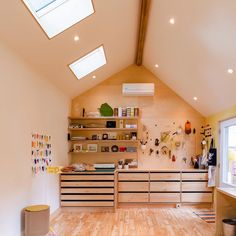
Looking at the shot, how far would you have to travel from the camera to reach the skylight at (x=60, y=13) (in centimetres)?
379

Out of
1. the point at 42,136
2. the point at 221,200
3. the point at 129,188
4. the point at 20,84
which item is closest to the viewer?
the point at 20,84

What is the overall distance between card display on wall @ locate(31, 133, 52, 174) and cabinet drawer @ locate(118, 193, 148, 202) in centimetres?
191

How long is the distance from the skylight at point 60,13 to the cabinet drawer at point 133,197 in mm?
3832

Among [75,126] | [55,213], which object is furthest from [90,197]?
[75,126]

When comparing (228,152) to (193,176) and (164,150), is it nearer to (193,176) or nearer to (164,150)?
(193,176)

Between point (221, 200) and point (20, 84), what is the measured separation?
3.44 metres

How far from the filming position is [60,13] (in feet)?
13.2

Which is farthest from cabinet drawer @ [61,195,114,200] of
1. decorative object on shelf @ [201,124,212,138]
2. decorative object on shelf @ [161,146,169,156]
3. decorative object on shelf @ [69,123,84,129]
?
decorative object on shelf @ [201,124,212,138]

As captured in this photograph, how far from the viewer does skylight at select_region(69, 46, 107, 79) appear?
591cm

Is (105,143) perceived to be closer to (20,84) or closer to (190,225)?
(190,225)

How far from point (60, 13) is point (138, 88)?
3.37 metres

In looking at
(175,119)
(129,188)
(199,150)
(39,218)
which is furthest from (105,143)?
(39,218)

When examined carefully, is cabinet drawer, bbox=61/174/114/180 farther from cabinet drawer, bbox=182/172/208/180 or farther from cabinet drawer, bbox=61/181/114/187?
cabinet drawer, bbox=182/172/208/180

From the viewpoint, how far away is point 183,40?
184 inches
